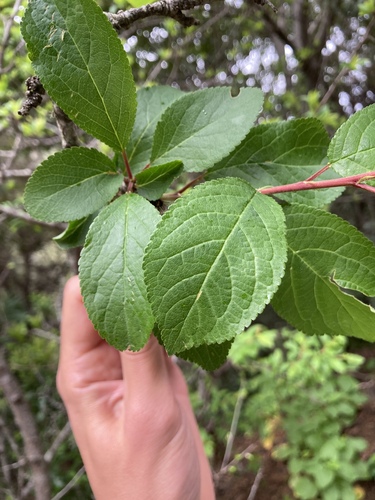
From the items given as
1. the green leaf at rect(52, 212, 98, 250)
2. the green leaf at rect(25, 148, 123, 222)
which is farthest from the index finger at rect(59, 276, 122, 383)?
the green leaf at rect(25, 148, 123, 222)

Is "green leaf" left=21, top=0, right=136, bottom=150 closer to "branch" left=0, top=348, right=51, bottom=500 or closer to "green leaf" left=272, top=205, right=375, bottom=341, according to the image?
"green leaf" left=272, top=205, right=375, bottom=341

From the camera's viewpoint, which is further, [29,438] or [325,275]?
[29,438]

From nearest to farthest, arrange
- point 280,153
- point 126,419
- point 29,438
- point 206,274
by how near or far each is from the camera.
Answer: point 206,274 < point 280,153 < point 126,419 < point 29,438

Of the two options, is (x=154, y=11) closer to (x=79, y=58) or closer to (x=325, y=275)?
(x=79, y=58)

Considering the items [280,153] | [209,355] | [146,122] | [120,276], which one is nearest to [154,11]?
[146,122]

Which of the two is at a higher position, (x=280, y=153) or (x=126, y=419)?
(x=280, y=153)

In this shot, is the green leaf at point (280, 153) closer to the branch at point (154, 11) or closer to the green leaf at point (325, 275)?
the green leaf at point (325, 275)

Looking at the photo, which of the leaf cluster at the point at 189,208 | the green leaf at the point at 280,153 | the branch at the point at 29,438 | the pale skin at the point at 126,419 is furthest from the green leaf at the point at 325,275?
the branch at the point at 29,438
